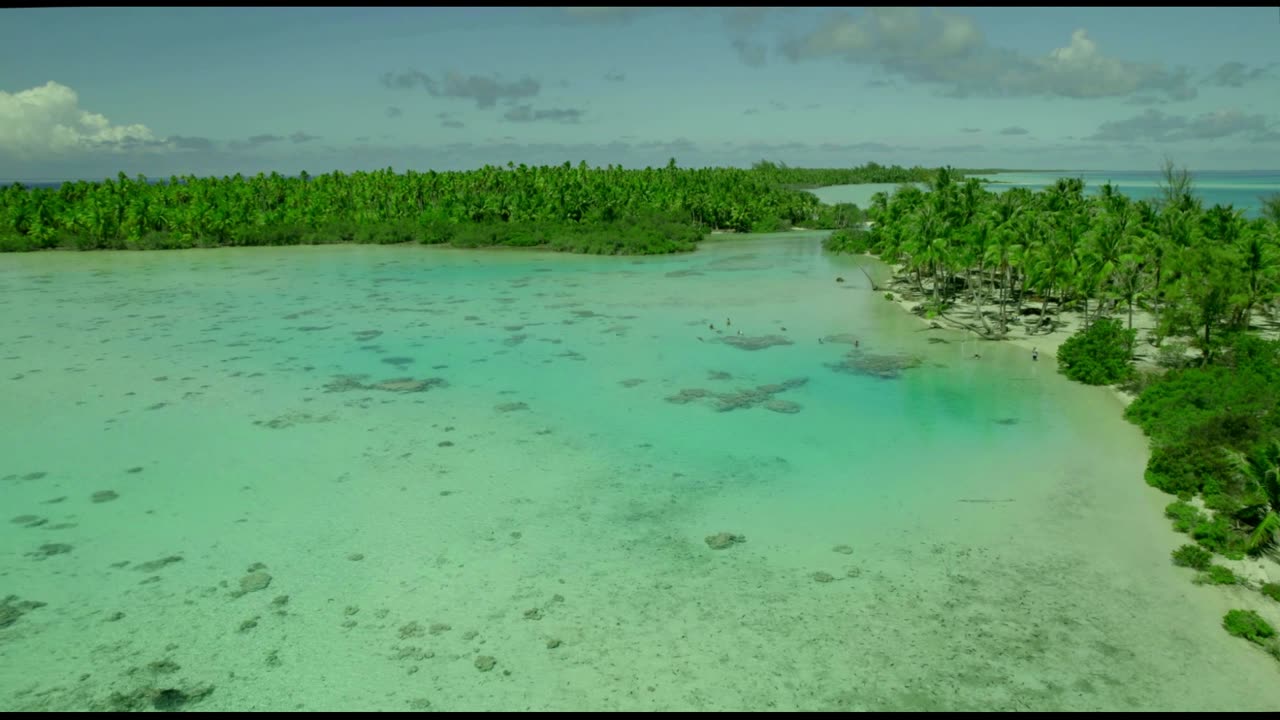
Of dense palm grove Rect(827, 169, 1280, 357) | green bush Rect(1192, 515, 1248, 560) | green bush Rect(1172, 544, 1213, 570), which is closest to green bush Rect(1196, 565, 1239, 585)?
green bush Rect(1172, 544, 1213, 570)

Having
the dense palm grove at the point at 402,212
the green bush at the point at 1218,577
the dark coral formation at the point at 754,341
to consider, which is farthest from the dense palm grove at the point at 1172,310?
the dense palm grove at the point at 402,212

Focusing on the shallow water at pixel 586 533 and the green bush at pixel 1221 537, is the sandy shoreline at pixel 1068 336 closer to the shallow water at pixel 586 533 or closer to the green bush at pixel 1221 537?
the green bush at pixel 1221 537

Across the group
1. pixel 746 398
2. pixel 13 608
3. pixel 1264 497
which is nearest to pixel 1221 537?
pixel 1264 497

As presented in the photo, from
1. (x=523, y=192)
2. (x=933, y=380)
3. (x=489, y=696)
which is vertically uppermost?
(x=523, y=192)

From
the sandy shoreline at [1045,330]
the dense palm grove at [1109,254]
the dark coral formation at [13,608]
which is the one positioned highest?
the dense palm grove at [1109,254]

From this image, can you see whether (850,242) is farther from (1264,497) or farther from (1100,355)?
(1264,497)

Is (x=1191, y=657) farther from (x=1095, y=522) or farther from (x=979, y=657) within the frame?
(x=1095, y=522)

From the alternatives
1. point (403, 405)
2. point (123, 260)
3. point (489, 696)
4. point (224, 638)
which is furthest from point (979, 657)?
point (123, 260)
